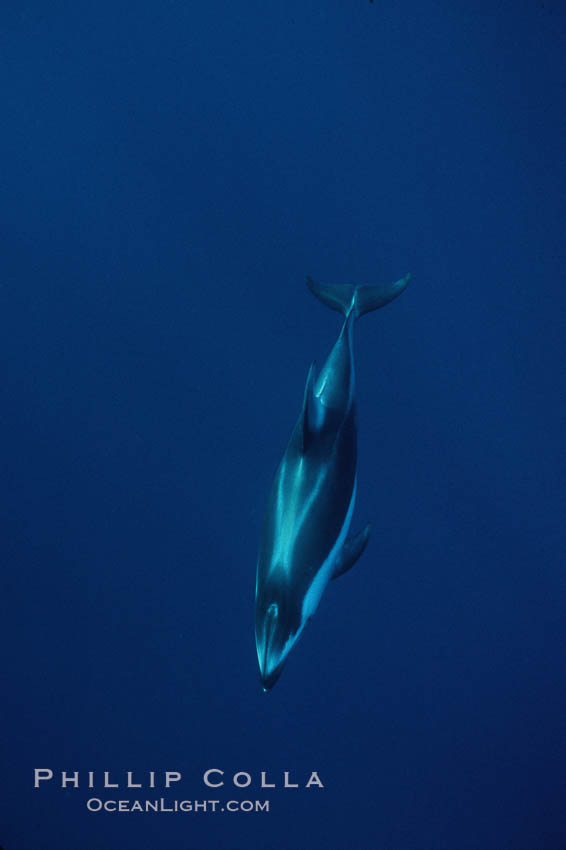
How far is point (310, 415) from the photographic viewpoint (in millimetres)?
2672

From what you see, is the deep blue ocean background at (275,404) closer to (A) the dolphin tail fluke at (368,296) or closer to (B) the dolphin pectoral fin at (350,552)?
(A) the dolphin tail fluke at (368,296)

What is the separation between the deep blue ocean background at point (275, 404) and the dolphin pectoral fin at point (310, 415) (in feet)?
5.13

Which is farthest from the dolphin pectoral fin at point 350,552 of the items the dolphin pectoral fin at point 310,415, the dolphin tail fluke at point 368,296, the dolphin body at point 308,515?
the dolphin tail fluke at point 368,296

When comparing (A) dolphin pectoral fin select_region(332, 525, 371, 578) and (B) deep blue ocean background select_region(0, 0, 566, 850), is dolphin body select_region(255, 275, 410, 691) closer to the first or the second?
(A) dolphin pectoral fin select_region(332, 525, 371, 578)

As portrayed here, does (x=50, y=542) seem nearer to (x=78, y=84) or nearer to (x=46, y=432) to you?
(x=46, y=432)

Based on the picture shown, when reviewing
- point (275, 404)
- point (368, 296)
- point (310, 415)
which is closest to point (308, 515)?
point (310, 415)

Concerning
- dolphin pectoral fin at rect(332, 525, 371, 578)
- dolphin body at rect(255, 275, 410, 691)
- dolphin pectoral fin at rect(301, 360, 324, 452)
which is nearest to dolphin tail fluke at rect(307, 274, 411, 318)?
dolphin body at rect(255, 275, 410, 691)

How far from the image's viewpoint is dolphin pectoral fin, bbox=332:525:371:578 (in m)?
3.00

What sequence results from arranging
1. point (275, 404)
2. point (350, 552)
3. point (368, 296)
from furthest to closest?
1. point (275, 404)
2. point (368, 296)
3. point (350, 552)

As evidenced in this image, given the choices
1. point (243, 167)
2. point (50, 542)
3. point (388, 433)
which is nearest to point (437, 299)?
point (388, 433)

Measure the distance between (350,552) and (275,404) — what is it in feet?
4.78

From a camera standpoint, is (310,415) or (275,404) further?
(275,404)

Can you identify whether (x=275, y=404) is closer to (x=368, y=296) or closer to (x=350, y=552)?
(x=368, y=296)

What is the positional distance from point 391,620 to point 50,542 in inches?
85.9
